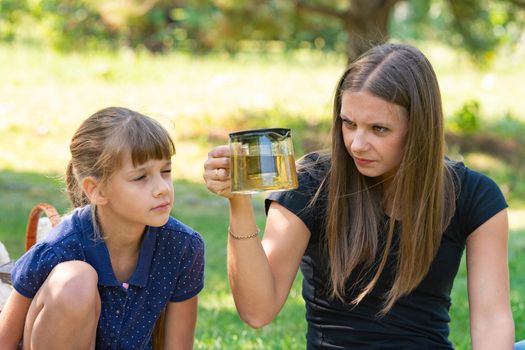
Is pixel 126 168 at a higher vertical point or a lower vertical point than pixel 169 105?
higher

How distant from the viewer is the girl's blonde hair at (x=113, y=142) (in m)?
2.45

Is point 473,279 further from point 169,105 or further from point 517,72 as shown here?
point 517,72

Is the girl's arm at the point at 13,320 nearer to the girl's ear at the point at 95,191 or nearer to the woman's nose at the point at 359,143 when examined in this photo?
the girl's ear at the point at 95,191

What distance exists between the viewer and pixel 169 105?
10.3 meters

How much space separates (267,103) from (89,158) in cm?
825

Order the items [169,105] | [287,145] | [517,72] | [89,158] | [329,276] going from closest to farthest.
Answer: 1. [287,145]
2. [89,158]
3. [329,276]
4. [169,105]
5. [517,72]

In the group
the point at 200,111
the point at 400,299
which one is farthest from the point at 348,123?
the point at 200,111

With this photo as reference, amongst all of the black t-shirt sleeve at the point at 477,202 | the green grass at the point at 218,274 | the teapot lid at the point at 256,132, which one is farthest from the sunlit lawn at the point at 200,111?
the black t-shirt sleeve at the point at 477,202

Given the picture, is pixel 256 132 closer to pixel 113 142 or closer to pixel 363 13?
pixel 113 142

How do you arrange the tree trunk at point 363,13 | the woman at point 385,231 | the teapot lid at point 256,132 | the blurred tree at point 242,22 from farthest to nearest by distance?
the tree trunk at point 363,13 → the blurred tree at point 242,22 → the woman at point 385,231 → the teapot lid at point 256,132

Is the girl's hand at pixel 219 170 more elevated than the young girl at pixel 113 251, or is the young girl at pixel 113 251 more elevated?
the girl's hand at pixel 219 170

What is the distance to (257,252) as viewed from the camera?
249cm

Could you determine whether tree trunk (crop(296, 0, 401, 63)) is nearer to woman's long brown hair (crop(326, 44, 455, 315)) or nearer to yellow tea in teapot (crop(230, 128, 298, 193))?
woman's long brown hair (crop(326, 44, 455, 315))

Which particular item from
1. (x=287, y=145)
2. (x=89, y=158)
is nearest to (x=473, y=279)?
(x=287, y=145)
